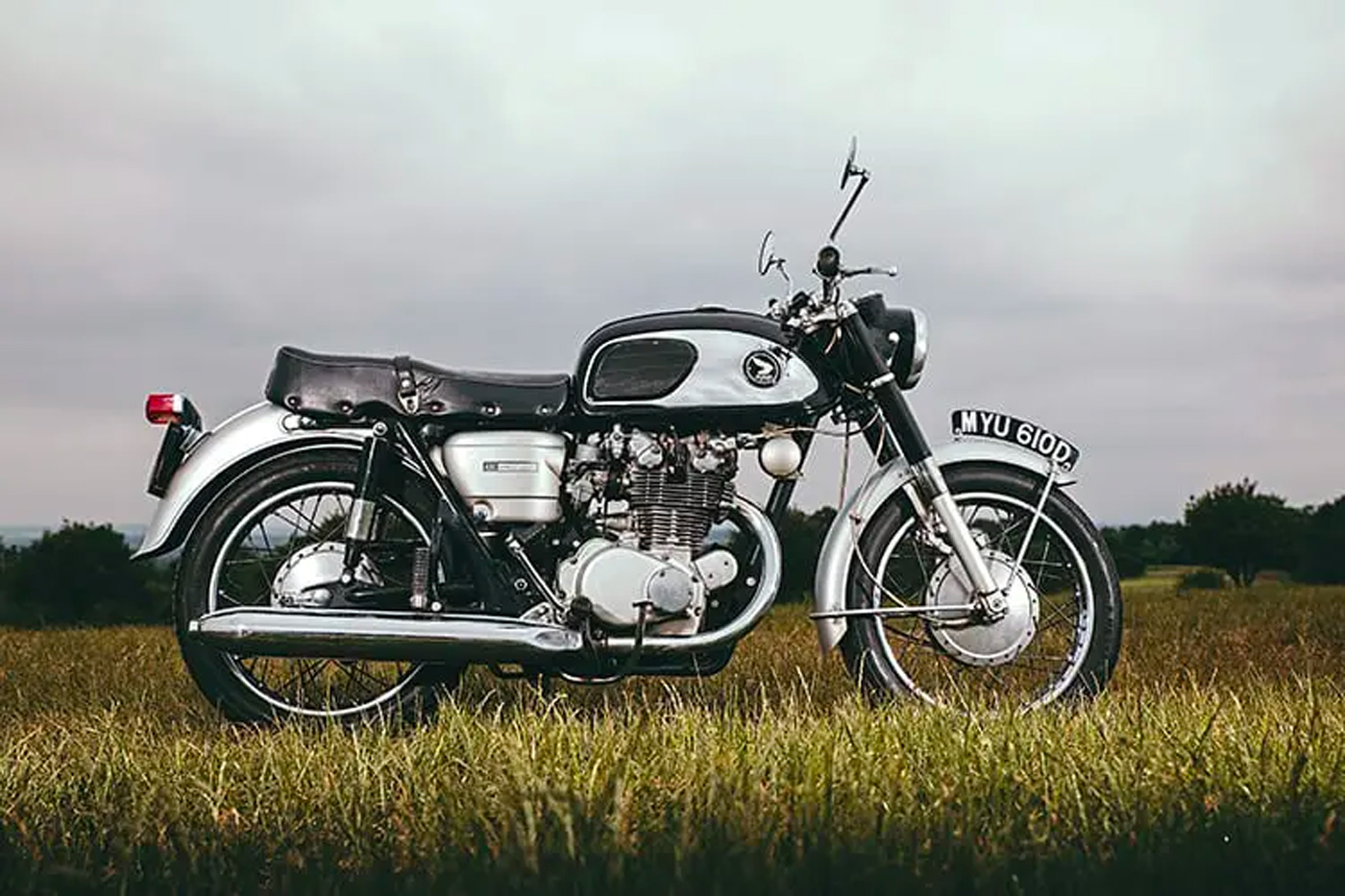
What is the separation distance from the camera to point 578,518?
5105mm

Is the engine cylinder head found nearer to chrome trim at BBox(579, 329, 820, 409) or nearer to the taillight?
chrome trim at BBox(579, 329, 820, 409)

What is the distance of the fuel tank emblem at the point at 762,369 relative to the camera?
16.2 ft

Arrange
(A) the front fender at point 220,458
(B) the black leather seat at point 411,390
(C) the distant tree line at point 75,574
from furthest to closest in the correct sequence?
1. (C) the distant tree line at point 75,574
2. (A) the front fender at point 220,458
3. (B) the black leather seat at point 411,390

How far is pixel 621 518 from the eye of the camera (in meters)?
5.04

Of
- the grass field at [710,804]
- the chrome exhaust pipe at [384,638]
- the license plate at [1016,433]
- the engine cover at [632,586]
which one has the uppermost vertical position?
the license plate at [1016,433]

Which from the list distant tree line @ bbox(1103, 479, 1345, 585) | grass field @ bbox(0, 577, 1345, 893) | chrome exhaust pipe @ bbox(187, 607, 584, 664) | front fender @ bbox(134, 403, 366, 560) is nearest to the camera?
grass field @ bbox(0, 577, 1345, 893)

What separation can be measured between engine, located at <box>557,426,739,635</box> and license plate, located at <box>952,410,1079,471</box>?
3.15 ft

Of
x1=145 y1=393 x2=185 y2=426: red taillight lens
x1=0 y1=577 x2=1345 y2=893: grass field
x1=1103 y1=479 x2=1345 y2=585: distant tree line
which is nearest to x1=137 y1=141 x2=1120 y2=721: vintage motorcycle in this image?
x1=145 y1=393 x2=185 y2=426: red taillight lens

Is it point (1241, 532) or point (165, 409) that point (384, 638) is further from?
point (1241, 532)

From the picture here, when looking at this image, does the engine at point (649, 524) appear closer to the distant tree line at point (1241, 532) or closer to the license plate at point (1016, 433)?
the license plate at point (1016, 433)

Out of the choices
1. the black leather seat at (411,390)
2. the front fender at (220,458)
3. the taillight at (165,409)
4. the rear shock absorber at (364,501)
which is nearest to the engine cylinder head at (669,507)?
the black leather seat at (411,390)

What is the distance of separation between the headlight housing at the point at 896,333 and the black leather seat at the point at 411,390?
1111 millimetres

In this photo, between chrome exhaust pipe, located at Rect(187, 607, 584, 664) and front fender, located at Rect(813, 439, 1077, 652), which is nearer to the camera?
chrome exhaust pipe, located at Rect(187, 607, 584, 664)

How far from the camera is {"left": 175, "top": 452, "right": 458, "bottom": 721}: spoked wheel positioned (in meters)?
5.07
